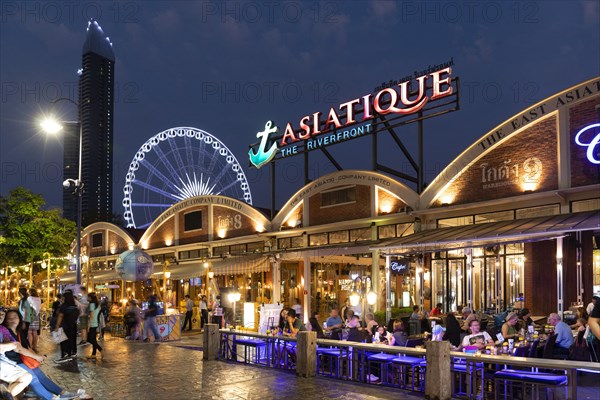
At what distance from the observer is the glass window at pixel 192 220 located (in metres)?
35.3

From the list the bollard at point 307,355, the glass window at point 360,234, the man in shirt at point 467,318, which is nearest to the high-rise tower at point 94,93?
the glass window at point 360,234

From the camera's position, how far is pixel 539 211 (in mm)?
18938

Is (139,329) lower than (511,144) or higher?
lower

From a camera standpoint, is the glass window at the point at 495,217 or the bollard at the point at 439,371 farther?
the glass window at the point at 495,217

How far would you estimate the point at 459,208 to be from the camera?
2055cm

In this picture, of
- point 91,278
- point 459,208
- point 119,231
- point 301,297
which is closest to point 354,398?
point 459,208

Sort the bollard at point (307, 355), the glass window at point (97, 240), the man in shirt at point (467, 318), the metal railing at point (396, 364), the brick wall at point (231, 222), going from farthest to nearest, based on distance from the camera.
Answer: the glass window at point (97, 240) < the brick wall at point (231, 222) < the man in shirt at point (467, 318) < the bollard at point (307, 355) < the metal railing at point (396, 364)

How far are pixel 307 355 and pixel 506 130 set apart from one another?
437 inches

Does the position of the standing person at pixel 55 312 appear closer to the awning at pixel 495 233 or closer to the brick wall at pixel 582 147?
the awning at pixel 495 233

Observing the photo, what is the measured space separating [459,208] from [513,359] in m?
12.1

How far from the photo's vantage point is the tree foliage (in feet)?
102

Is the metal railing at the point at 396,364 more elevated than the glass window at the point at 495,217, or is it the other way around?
the glass window at the point at 495,217

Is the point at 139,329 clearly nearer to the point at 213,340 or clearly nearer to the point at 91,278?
the point at 213,340

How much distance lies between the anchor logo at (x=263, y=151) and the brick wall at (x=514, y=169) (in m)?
11.5
